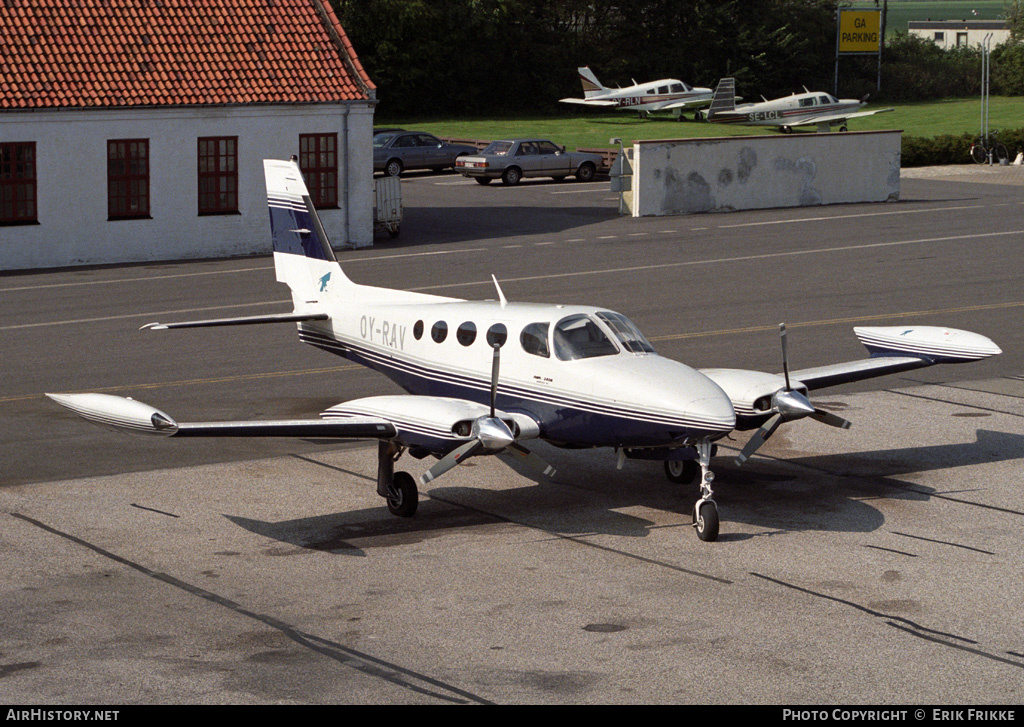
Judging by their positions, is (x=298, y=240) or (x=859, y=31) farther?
(x=859, y=31)

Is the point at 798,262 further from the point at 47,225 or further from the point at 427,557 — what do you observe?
the point at 427,557

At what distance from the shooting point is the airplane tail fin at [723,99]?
256ft

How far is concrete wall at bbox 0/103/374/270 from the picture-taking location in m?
37.9

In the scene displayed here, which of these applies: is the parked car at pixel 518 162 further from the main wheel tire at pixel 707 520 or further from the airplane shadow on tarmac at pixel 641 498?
the main wheel tire at pixel 707 520

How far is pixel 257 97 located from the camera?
40125 millimetres

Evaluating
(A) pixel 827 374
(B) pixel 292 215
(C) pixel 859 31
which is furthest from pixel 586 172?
(A) pixel 827 374

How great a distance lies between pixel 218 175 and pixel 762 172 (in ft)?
67.3

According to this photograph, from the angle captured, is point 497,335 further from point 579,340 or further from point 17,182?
point 17,182

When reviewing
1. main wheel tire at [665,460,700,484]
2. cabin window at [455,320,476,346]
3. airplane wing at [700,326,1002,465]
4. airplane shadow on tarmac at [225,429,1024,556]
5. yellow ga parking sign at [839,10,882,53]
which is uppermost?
yellow ga parking sign at [839,10,882,53]

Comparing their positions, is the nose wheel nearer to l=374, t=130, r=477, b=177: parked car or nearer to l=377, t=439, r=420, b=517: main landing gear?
l=377, t=439, r=420, b=517: main landing gear

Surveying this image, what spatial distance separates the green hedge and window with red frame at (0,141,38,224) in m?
42.6

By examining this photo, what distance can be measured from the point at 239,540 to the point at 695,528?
5.17m

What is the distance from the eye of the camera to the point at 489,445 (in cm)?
1514

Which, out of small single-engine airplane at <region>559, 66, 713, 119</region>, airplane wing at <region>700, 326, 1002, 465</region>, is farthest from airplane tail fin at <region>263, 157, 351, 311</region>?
small single-engine airplane at <region>559, 66, 713, 119</region>
